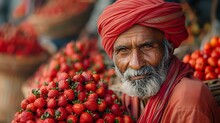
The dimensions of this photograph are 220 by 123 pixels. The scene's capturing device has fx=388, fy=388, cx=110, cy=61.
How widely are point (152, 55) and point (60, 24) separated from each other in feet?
16.4

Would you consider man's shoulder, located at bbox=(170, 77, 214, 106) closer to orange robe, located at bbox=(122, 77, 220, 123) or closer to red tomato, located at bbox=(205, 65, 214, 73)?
orange robe, located at bbox=(122, 77, 220, 123)

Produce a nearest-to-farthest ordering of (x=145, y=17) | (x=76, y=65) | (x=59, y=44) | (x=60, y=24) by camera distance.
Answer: (x=145, y=17), (x=76, y=65), (x=60, y=24), (x=59, y=44)

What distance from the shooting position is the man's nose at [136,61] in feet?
8.69

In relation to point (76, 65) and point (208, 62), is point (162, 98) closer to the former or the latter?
point (208, 62)

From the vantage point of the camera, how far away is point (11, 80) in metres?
5.96

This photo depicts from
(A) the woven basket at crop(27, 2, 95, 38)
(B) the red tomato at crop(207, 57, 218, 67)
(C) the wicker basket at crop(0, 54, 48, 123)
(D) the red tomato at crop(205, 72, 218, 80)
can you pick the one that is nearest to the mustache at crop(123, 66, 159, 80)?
(D) the red tomato at crop(205, 72, 218, 80)

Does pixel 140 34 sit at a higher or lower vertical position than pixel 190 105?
higher

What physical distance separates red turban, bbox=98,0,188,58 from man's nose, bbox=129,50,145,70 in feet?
0.63

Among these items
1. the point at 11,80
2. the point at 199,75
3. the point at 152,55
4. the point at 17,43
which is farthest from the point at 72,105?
the point at 17,43

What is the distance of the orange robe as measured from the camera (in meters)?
2.44

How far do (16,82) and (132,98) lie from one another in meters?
3.36

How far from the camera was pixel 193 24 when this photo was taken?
5.80 metres

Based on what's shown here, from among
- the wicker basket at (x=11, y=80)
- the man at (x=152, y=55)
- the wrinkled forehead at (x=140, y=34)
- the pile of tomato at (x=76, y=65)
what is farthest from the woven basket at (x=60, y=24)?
the wrinkled forehead at (x=140, y=34)

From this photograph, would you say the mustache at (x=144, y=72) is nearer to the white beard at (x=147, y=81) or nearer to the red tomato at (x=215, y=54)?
the white beard at (x=147, y=81)
